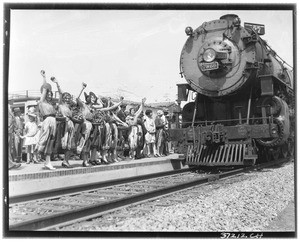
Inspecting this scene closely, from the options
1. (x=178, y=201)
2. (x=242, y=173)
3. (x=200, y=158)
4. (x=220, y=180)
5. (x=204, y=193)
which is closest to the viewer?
(x=178, y=201)

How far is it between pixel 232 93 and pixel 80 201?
534cm

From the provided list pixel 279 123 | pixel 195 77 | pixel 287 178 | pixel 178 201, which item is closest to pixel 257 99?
pixel 279 123

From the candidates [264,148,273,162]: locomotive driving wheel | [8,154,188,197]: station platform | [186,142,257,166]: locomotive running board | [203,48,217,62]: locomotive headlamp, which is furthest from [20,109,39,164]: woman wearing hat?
[264,148,273,162]: locomotive driving wheel

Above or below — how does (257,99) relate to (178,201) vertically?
above

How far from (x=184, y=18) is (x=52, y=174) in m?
3.64

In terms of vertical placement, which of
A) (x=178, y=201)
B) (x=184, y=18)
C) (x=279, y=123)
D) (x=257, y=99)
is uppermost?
(x=184, y=18)

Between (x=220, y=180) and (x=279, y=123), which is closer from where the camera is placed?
(x=220, y=180)

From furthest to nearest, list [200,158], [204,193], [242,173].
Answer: [200,158] < [242,173] < [204,193]

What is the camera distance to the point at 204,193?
6266mm

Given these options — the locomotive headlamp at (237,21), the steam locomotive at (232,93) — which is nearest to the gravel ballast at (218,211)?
the steam locomotive at (232,93)

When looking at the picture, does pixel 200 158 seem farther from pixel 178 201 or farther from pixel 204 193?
pixel 178 201

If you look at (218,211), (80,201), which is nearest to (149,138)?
(80,201)

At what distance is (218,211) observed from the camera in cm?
501

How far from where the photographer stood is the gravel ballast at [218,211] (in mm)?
4355
